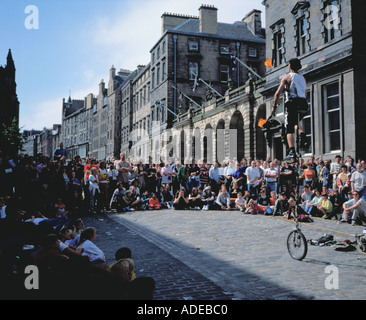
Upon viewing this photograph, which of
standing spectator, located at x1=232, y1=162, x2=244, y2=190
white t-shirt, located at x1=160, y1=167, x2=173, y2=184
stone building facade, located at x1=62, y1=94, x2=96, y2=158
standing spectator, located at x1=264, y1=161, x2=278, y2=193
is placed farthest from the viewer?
stone building facade, located at x1=62, y1=94, x2=96, y2=158

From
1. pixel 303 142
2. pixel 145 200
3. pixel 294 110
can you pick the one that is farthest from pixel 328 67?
pixel 294 110

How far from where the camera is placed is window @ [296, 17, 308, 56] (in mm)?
22812

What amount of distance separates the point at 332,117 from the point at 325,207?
8.22 meters

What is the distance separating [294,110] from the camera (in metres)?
6.43

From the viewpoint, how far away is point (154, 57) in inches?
2104

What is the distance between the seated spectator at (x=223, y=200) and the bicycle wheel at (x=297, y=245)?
9.70 meters

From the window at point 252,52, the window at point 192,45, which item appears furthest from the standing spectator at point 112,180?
the window at point 252,52

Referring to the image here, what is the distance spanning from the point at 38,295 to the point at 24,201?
1002 centimetres

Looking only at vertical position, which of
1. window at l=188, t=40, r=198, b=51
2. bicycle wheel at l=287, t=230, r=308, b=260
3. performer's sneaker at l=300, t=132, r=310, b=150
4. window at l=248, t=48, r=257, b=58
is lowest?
bicycle wheel at l=287, t=230, r=308, b=260

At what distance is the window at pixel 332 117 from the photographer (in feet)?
66.7

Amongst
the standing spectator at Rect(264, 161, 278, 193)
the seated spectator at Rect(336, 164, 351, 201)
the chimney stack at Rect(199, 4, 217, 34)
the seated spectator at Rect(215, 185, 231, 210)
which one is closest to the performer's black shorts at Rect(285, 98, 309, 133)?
the seated spectator at Rect(336, 164, 351, 201)

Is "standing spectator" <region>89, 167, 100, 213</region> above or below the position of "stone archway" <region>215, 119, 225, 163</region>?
below

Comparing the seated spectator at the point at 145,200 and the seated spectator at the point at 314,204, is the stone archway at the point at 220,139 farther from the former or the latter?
the seated spectator at the point at 314,204

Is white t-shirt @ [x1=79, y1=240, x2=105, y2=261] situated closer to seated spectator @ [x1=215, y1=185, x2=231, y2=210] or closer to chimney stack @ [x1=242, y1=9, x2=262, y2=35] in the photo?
seated spectator @ [x1=215, y1=185, x2=231, y2=210]
